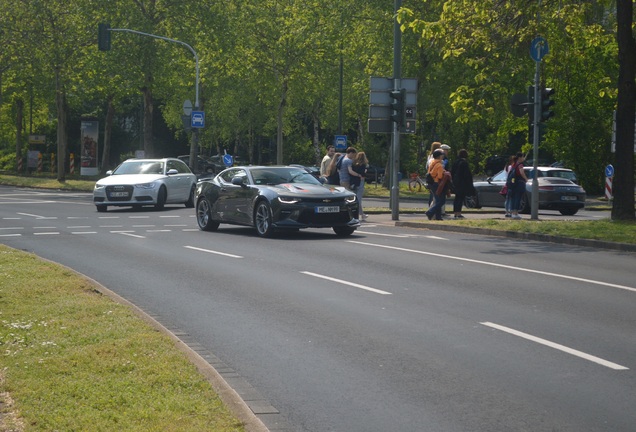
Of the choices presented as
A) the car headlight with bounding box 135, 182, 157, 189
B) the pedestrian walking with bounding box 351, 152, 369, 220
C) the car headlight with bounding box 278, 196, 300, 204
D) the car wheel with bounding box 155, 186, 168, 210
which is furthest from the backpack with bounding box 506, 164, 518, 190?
the car headlight with bounding box 135, 182, 157, 189

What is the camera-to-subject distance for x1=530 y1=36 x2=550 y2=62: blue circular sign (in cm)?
2494

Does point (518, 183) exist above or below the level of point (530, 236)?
above

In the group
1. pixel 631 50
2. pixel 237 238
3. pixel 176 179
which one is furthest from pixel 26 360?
pixel 176 179

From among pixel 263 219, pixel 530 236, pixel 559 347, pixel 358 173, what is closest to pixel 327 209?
pixel 263 219

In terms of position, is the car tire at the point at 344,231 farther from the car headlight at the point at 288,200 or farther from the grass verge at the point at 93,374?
the grass verge at the point at 93,374

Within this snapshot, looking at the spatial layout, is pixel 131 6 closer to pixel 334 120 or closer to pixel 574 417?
pixel 334 120

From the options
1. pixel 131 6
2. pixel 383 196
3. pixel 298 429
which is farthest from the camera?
pixel 131 6

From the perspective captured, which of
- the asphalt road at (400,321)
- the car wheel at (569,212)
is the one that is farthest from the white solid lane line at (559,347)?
the car wheel at (569,212)

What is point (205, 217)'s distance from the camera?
2427cm

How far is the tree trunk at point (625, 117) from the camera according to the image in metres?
23.7

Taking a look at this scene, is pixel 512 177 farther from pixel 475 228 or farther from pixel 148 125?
pixel 148 125

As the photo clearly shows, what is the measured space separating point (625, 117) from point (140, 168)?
54.7 ft

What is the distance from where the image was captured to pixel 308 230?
2453 centimetres

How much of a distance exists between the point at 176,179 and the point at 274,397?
2791 centimetres
